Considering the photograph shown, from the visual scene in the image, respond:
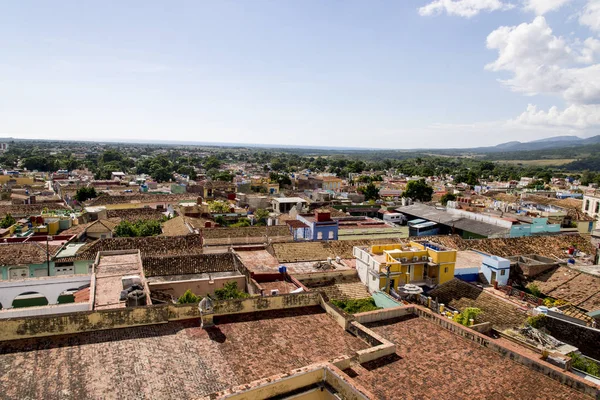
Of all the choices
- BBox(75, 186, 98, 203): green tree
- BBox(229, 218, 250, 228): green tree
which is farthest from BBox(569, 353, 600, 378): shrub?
BBox(75, 186, 98, 203): green tree

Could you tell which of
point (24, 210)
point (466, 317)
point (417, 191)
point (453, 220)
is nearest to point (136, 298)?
point (466, 317)

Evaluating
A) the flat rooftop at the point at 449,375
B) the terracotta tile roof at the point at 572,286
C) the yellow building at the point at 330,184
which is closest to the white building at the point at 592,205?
the terracotta tile roof at the point at 572,286

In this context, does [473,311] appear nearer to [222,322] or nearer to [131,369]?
[222,322]

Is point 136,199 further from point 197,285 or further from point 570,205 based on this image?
point 570,205

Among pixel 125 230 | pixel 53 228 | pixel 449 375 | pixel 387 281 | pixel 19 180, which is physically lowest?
pixel 19 180

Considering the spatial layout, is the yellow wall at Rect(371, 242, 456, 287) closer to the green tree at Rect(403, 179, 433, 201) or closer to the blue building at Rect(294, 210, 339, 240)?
the blue building at Rect(294, 210, 339, 240)

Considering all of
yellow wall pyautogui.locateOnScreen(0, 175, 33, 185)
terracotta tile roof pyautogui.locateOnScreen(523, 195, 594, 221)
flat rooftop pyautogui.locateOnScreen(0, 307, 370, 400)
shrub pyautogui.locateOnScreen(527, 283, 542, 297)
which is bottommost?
yellow wall pyautogui.locateOnScreen(0, 175, 33, 185)
